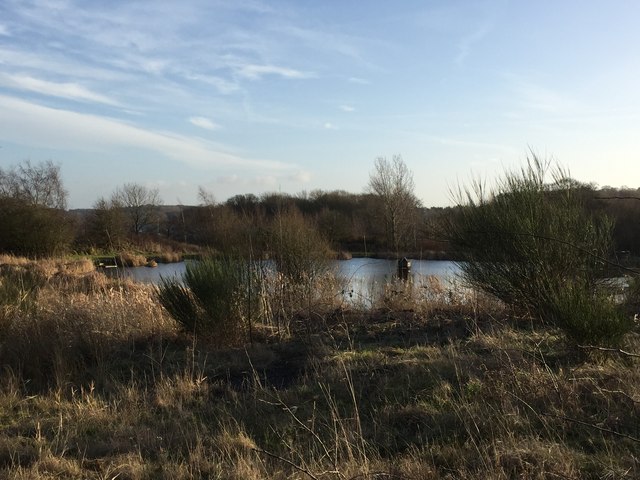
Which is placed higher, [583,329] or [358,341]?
[583,329]

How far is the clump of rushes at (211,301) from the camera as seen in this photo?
738cm

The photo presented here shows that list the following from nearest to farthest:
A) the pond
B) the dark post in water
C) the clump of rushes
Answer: the clump of rushes < the pond < the dark post in water

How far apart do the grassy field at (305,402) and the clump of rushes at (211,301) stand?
0.78ft

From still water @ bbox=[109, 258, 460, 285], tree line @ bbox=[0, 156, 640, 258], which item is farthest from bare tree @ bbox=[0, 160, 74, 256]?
still water @ bbox=[109, 258, 460, 285]

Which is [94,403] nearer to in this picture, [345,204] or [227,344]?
[227,344]

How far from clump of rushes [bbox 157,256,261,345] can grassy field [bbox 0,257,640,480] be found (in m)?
0.24

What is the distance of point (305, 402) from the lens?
494 centimetres

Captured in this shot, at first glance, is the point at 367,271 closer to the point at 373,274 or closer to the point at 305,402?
the point at 373,274

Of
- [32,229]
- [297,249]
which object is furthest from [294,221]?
[32,229]

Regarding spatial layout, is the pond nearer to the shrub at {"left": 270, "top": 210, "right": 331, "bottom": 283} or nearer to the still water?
the still water

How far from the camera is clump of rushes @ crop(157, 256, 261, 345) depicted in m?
7.38

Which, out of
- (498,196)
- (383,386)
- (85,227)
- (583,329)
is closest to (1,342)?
(383,386)

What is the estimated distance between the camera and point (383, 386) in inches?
204

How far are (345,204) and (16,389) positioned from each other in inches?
942
